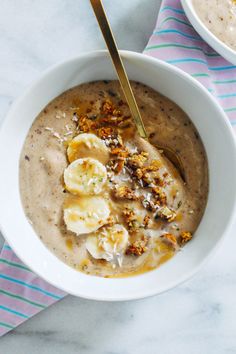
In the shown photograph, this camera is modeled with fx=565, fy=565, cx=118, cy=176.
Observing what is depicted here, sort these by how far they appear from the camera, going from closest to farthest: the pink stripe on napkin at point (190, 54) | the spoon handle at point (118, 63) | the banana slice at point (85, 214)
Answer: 1. the spoon handle at point (118, 63)
2. the banana slice at point (85, 214)
3. the pink stripe on napkin at point (190, 54)

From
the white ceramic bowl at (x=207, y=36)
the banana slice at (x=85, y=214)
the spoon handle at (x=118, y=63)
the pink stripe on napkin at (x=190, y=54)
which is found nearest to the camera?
the spoon handle at (x=118, y=63)

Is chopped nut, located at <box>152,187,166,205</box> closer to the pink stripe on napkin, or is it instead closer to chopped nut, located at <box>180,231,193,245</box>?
chopped nut, located at <box>180,231,193,245</box>

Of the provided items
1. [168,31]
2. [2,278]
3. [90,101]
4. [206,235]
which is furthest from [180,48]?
[2,278]

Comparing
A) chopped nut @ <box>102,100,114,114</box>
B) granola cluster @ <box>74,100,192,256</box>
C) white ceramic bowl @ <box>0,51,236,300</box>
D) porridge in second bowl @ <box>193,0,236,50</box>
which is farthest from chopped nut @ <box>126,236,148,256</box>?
porridge in second bowl @ <box>193,0,236,50</box>

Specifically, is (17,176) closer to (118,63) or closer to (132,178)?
(132,178)

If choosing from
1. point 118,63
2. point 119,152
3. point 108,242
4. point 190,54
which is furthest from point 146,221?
point 190,54

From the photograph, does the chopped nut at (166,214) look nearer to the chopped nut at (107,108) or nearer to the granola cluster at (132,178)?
the granola cluster at (132,178)

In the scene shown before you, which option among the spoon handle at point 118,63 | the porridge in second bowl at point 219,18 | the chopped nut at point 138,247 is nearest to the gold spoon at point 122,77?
the spoon handle at point 118,63
